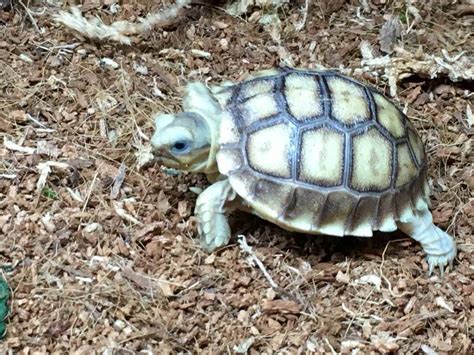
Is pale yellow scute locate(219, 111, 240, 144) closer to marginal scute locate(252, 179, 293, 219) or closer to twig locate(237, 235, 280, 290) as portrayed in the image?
marginal scute locate(252, 179, 293, 219)

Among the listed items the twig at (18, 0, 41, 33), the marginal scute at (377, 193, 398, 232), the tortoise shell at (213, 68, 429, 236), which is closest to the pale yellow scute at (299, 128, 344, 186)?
the tortoise shell at (213, 68, 429, 236)

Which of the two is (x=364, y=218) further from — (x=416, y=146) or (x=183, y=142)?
(x=183, y=142)

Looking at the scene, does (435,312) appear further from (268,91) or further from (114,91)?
(114,91)

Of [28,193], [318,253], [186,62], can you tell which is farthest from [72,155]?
[318,253]

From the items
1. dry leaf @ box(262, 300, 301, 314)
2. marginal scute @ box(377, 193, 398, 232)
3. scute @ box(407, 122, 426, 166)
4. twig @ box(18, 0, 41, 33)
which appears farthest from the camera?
twig @ box(18, 0, 41, 33)

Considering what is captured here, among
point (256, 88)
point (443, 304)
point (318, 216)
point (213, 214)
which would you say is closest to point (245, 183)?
point (213, 214)
